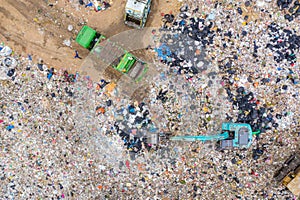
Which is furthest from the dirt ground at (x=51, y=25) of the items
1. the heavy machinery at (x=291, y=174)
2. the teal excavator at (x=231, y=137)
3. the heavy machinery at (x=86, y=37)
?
the heavy machinery at (x=291, y=174)

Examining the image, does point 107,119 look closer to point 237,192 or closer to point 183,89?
point 183,89

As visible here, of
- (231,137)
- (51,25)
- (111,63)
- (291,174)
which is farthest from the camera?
(51,25)

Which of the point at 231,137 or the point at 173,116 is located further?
the point at 173,116

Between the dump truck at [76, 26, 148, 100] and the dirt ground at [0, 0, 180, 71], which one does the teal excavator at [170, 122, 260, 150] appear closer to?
the dump truck at [76, 26, 148, 100]

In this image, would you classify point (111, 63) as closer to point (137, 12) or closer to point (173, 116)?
point (137, 12)

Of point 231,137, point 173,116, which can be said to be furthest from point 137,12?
point 231,137

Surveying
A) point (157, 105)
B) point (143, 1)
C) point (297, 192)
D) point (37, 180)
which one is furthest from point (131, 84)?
point (297, 192)

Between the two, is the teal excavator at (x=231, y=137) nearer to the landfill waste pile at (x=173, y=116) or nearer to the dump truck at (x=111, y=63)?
the landfill waste pile at (x=173, y=116)
